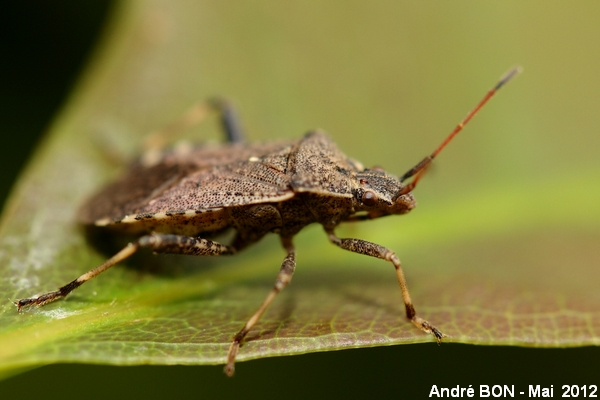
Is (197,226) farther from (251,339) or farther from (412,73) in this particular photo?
(412,73)

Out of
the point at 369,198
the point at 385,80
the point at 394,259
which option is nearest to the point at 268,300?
the point at 394,259

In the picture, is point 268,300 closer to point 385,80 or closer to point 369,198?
point 369,198

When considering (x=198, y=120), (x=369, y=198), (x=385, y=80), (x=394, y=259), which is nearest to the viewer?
(x=394, y=259)

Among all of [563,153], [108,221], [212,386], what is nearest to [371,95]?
[563,153]

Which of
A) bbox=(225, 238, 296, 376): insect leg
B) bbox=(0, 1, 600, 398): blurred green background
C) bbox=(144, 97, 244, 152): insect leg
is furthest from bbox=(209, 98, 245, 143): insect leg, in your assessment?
bbox=(225, 238, 296, 376): insect leg

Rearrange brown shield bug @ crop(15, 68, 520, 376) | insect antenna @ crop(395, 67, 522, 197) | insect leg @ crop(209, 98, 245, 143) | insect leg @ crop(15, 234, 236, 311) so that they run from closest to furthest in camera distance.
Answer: insect leg @ crop(15, 234, 236, 311), insect antenna @ crop(395, 67, 522, 197), brown shield bug @ crop(15, 68, 520, 376), insect leg @ crop(209, 98, 245, 143)

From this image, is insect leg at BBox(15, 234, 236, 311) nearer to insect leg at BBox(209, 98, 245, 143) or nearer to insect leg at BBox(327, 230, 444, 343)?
insect leg at BBox(327, 230, 444, 343)

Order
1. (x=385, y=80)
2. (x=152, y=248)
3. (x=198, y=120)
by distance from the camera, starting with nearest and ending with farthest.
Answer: (x=152, y=248) < (x=198, y=120) < (x=385, y=80)
